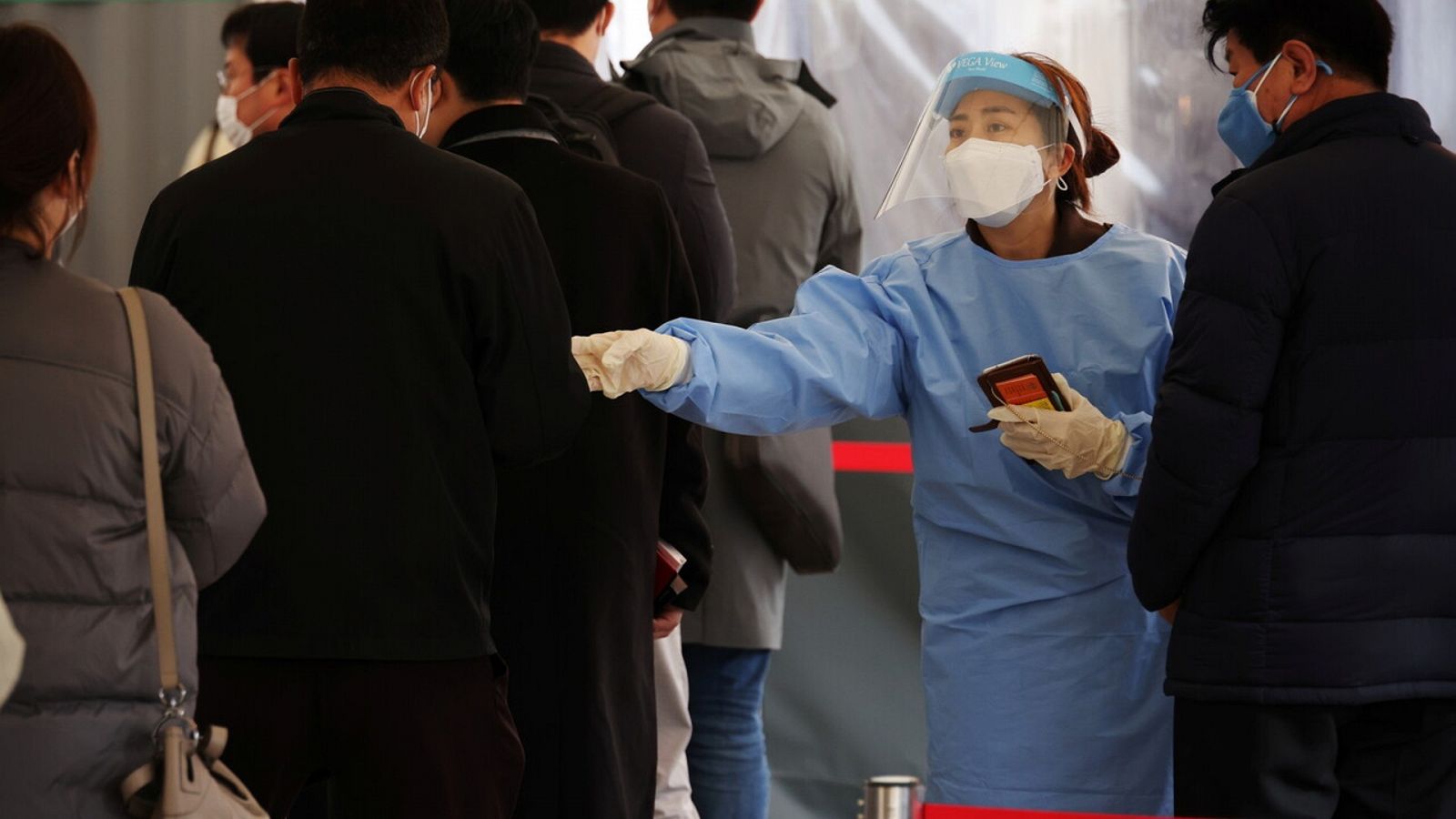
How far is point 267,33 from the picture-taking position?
3254 millimetres

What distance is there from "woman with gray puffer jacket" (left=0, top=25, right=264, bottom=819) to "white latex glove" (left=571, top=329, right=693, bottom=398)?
1.87ft

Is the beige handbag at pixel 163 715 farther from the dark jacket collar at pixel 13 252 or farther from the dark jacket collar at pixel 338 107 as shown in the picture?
the dark jacket collar at pixel 338 107

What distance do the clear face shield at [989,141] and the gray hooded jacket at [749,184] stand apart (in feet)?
2.72

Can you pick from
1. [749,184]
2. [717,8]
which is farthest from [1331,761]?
[717,8]

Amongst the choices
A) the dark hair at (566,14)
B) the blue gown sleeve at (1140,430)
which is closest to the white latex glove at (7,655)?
the blue gown sleeve at (1140,430)

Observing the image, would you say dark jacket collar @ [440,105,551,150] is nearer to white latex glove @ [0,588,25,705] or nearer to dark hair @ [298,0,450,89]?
dark hair @ [298,0,450,89]

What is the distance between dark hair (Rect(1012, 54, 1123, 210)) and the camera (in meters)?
2.50

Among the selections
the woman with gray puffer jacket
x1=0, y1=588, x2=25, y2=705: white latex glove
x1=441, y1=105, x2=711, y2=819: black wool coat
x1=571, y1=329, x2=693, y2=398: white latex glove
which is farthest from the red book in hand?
x1=0, y1=588, x2=25, y2=705: white latex glove

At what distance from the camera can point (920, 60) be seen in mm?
4031

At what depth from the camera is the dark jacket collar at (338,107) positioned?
2.09 meters

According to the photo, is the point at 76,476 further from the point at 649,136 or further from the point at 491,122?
the point at 649,136

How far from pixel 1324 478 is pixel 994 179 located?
0.63 meters

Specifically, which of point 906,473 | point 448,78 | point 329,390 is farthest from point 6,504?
point 906,473

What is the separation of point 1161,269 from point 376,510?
1134 millimetres
